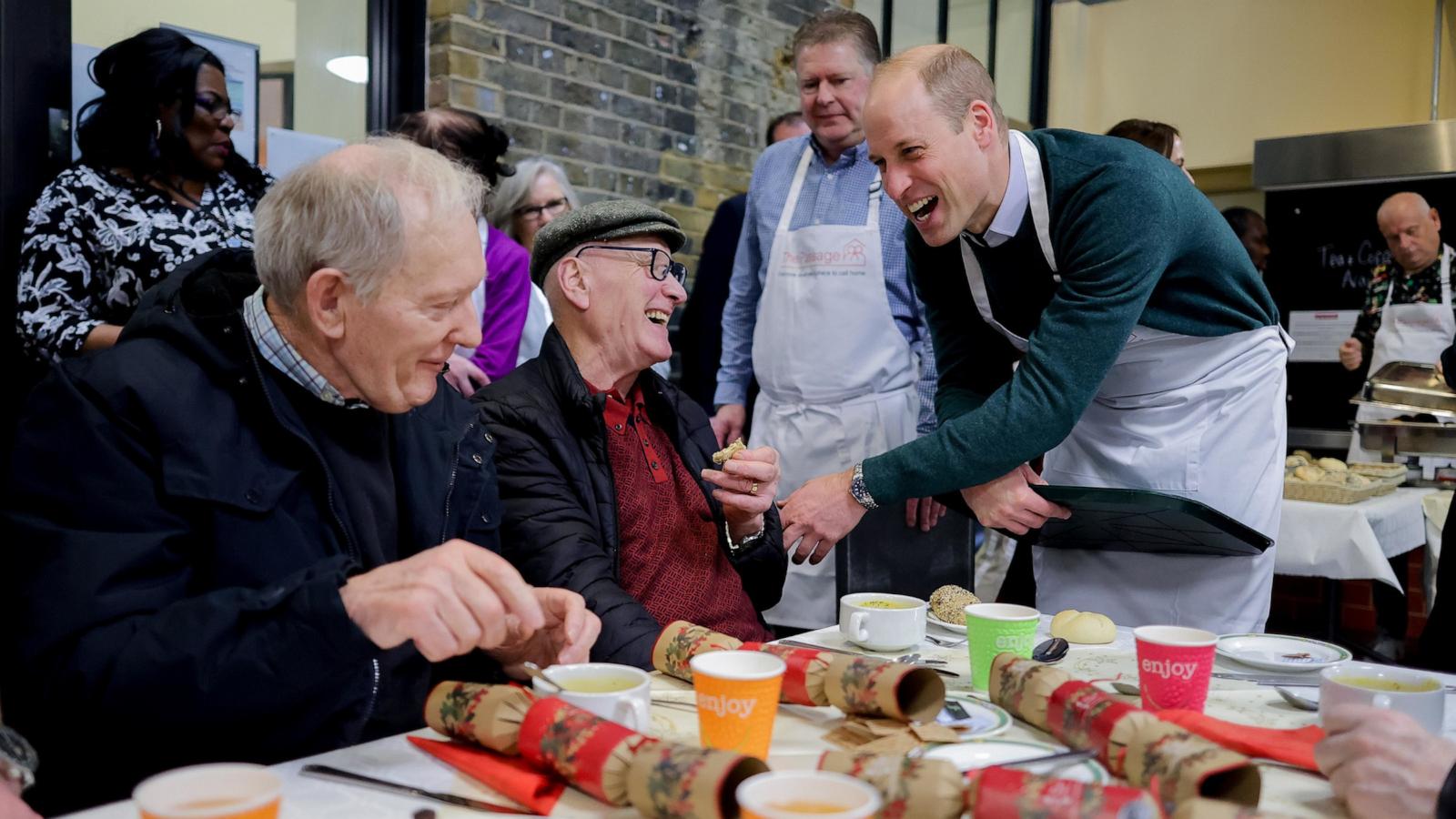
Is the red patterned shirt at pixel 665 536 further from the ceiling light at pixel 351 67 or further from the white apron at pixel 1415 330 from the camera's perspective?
the white apron at pixel 1415 330

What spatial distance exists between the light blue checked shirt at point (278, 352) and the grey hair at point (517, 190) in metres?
2.22

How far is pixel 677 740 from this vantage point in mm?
1217

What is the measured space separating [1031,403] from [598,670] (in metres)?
1.16

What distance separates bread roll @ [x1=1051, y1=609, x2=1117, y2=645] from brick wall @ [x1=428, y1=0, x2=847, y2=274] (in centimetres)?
292

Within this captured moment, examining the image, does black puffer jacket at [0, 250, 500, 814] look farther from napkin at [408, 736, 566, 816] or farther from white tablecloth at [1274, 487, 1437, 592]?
white tablecloth at [1274, 487, 1437, 592]

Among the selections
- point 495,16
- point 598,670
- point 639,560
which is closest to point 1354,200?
point 495,16

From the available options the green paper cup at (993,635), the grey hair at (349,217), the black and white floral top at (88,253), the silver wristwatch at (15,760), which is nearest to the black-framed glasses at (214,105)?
the black and white floral top at (88,253)

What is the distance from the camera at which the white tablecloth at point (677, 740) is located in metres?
1.02

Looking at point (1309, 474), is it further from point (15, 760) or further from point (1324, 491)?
point (15, 760)

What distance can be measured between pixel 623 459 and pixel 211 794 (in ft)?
4.44

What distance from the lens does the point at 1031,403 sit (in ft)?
6.93

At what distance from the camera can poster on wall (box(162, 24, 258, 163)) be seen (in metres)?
3.33

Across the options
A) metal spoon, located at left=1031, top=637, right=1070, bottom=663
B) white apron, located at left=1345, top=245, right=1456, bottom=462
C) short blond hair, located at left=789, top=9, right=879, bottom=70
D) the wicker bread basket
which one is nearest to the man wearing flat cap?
metal spoon, located at left=1031, top=637, right=1070, bottom=663

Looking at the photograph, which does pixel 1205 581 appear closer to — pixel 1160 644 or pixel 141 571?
pixel 1160 644
